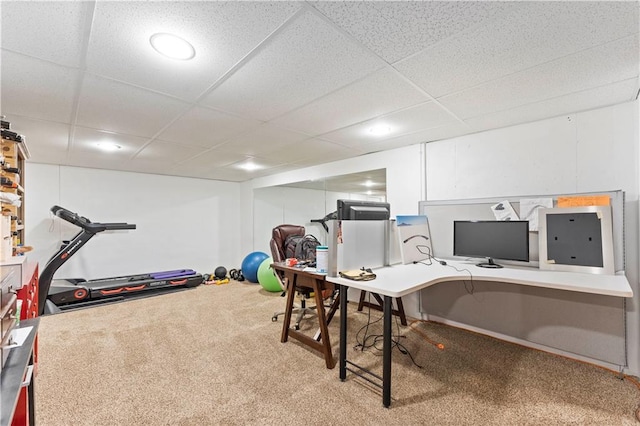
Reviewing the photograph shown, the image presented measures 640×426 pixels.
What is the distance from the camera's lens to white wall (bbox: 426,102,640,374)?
7.53 feet

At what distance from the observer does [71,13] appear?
4.30 ft

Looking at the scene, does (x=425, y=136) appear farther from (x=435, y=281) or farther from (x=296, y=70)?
(x=296, y=70)

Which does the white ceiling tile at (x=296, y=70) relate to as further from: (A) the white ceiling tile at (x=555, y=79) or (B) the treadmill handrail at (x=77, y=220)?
(B) the treadmill handrail at (x=77, y=220)

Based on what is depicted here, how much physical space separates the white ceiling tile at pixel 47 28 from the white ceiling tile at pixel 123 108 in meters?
0.30

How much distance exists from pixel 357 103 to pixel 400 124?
73 centimetres

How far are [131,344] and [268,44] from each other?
3127 mm

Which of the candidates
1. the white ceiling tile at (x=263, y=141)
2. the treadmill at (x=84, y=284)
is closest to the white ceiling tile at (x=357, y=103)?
the white ceiling tile at (x=263, y=141)

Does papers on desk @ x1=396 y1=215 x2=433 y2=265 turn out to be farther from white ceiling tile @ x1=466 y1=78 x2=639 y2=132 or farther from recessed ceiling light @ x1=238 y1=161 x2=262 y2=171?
recessed ceiling light @ x1=238 y1=161 x2=262 y2=171

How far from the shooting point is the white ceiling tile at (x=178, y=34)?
1286mm

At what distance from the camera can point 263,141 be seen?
347cm

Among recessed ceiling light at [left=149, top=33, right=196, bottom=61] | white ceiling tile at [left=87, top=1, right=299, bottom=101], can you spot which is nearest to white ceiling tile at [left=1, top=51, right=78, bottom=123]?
white ceiling tile at [left=87, top=1, right=299, bottom=101]

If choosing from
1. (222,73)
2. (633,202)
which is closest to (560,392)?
(633,202)

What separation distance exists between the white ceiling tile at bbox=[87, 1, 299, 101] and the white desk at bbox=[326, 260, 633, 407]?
170 centimetres

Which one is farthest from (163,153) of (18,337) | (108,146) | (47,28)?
(18,337)
